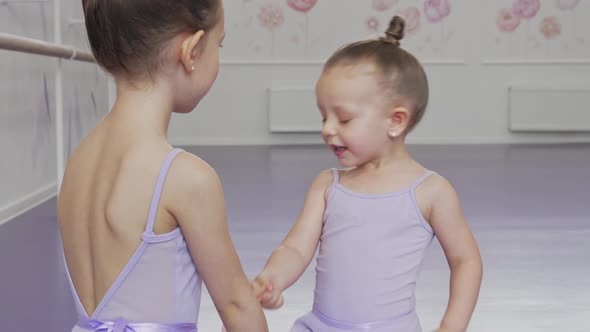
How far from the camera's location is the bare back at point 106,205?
98cm

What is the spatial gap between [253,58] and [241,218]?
13.2ft

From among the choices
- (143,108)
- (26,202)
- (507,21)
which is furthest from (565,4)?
(143,108)

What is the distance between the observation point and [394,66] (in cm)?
124

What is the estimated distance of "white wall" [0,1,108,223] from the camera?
3.34m

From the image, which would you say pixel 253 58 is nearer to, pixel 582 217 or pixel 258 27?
pixel 258 27

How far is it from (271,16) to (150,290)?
20.4 feet

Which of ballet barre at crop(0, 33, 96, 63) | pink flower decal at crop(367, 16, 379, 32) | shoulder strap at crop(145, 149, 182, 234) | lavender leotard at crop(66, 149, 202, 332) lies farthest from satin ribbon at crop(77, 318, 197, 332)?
pink flower decal at crop(367, 16, 379, 32)

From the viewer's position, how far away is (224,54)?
23.5ft

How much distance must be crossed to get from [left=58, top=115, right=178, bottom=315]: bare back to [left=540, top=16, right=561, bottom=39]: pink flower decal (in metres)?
6.58

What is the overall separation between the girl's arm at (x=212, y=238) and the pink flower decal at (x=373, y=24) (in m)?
6.23

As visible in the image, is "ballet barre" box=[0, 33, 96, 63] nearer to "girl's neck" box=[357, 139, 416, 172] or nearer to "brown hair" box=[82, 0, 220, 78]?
"girl's neck" box=[357, 139, 416, 172]

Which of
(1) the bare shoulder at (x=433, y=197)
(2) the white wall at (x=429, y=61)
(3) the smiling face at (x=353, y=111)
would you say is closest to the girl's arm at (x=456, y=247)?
(1) the bare shoulder at (x=433, y=197)

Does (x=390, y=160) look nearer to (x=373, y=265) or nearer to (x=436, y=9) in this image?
(x=373, y=265)

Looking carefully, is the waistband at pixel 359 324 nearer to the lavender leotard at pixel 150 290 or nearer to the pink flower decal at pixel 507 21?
the lavender leotard at pixel 150 290
